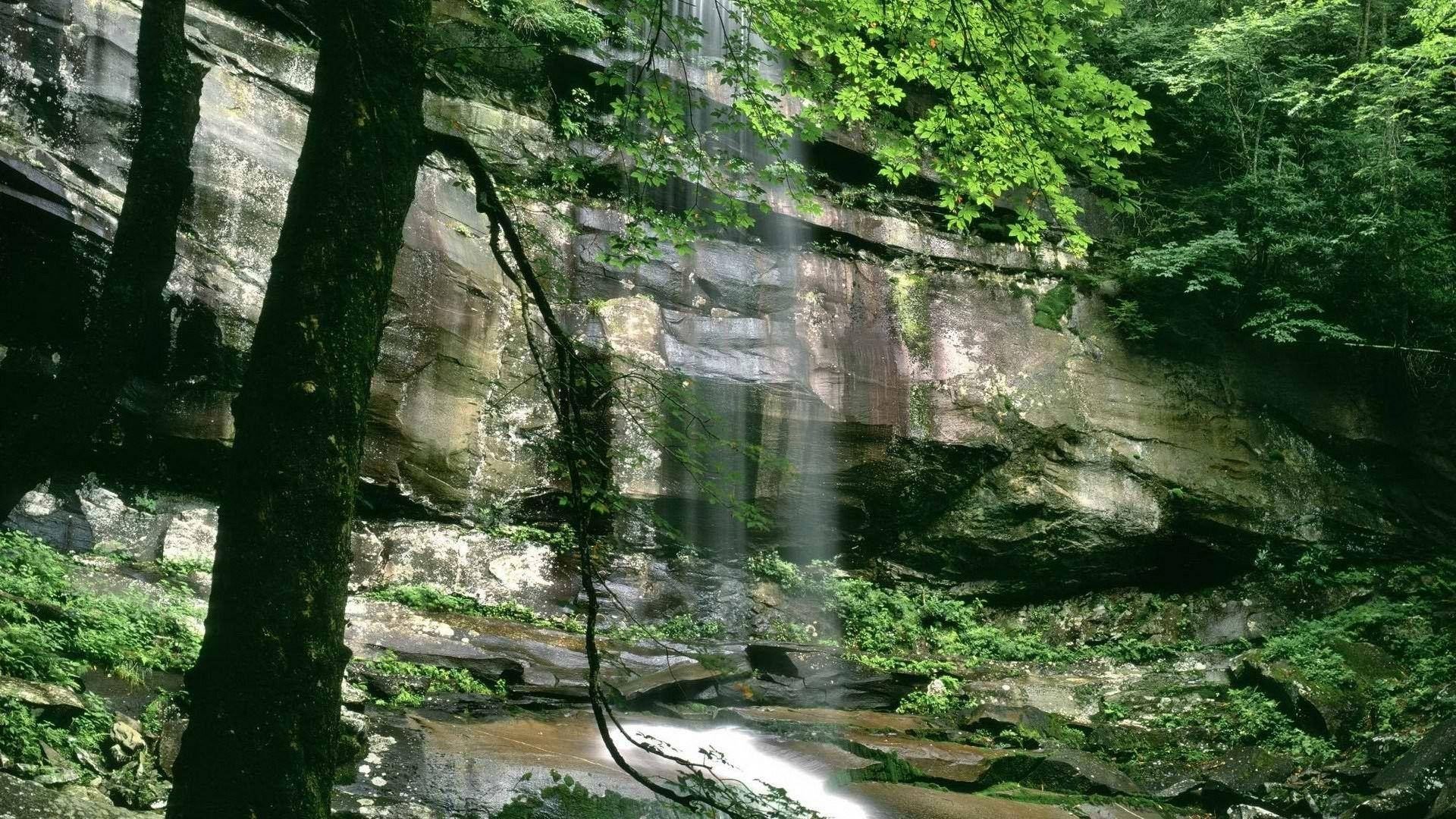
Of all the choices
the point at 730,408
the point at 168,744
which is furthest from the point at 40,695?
the point at 730,408

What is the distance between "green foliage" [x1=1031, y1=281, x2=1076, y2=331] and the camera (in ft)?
46.1

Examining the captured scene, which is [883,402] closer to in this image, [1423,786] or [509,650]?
[509,650]

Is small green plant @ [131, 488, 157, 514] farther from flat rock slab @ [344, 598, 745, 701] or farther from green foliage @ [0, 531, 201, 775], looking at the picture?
flat rock slab @ [344, 598, 745, 701]

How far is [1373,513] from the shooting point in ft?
42.1

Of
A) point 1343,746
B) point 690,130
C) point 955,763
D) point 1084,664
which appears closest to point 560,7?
point 690,130

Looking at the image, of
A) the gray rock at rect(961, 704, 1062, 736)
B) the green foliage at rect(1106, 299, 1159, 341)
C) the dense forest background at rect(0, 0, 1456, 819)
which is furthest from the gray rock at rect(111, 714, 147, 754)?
the green foliage at rect(1106, 299, 1159, 341)

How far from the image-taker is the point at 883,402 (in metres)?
13.3

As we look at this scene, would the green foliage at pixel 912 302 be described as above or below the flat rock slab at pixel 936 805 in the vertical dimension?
above

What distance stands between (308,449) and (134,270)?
5.49m

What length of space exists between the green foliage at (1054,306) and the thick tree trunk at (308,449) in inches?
495

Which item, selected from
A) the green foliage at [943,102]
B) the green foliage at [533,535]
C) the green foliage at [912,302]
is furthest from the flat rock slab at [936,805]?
the green foliage at [912,302]

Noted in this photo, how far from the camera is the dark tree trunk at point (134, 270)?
21.3 ft

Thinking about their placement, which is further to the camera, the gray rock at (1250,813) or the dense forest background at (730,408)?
the gray rock at (1250,813)

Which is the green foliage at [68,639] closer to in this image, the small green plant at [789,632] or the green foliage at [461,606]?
the green foliage at [461,606]
